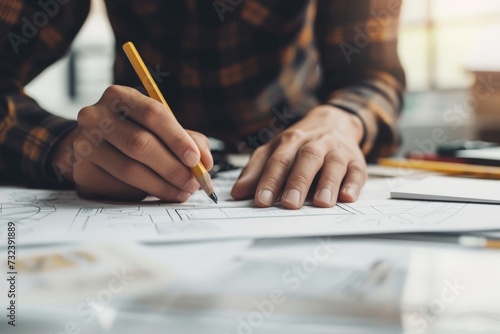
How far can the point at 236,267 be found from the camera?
26 centimetres

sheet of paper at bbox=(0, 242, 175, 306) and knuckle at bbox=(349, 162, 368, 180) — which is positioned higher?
sheet of paper at bbox=(0, 242, 175, 306)

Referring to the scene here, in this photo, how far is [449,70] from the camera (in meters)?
1.60

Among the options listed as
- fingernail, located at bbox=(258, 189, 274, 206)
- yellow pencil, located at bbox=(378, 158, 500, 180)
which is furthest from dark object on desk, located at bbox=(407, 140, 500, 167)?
fingernail, located at bbox=(258, 189, 274, 206)

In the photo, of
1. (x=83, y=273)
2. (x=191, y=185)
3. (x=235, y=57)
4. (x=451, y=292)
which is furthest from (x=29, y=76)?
(x=451, y=292)

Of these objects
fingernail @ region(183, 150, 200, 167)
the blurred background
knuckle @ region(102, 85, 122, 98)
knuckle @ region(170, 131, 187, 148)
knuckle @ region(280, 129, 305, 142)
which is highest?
knuckle @ region(102, 85, 122, 98)

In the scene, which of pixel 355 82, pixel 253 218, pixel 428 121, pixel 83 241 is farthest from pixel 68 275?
pixel 428 121

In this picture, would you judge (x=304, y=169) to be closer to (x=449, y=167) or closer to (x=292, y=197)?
(x=292, y=197)

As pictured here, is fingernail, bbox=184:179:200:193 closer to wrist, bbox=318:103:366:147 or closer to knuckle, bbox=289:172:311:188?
knuckle, bbox=289:172:311:188

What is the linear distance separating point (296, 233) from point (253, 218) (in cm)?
6

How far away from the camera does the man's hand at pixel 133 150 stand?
15.8 inches

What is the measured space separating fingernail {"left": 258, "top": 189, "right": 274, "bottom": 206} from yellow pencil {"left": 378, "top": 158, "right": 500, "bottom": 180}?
29cm

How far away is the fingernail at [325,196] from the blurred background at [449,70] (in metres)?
0.71

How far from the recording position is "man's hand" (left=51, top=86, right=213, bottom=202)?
40cm

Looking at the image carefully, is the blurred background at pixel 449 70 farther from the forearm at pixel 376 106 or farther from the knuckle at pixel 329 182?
the knuckle at pixel 329 182
